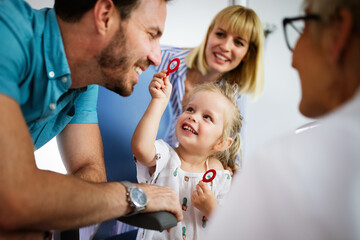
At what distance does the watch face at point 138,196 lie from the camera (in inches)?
39.1

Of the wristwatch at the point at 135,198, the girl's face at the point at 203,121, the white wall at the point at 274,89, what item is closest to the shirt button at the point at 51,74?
the wristwatch at the point at 135,198

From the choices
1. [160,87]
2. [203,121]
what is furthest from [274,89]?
[160,87]

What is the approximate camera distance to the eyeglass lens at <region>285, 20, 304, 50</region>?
2.42 ft

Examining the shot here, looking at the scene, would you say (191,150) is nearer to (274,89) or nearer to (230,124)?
(230,124)

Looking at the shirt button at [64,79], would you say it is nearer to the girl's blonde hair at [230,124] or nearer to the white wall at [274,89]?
the girl's blonde hair at [230,124]

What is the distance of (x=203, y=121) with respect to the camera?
1.53m

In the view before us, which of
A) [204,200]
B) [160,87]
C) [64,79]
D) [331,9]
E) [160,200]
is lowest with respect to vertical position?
[204,200]

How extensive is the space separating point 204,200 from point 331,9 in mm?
904

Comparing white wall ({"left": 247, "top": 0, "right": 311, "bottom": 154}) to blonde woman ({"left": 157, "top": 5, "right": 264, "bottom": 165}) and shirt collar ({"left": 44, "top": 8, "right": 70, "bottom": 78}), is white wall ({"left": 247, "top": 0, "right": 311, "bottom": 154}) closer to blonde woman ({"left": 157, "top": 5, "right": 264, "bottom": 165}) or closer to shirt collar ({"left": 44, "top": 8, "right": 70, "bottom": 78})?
blonde woman ({"left": 157, "top": 5, "right": 264, "bottom": 165})

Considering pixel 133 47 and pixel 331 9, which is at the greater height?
pixel 331 9

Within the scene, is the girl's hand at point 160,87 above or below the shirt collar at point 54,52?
below

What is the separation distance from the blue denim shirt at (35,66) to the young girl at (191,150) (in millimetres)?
333

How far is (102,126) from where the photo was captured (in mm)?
1561

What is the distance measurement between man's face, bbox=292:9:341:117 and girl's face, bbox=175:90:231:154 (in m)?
0.80
